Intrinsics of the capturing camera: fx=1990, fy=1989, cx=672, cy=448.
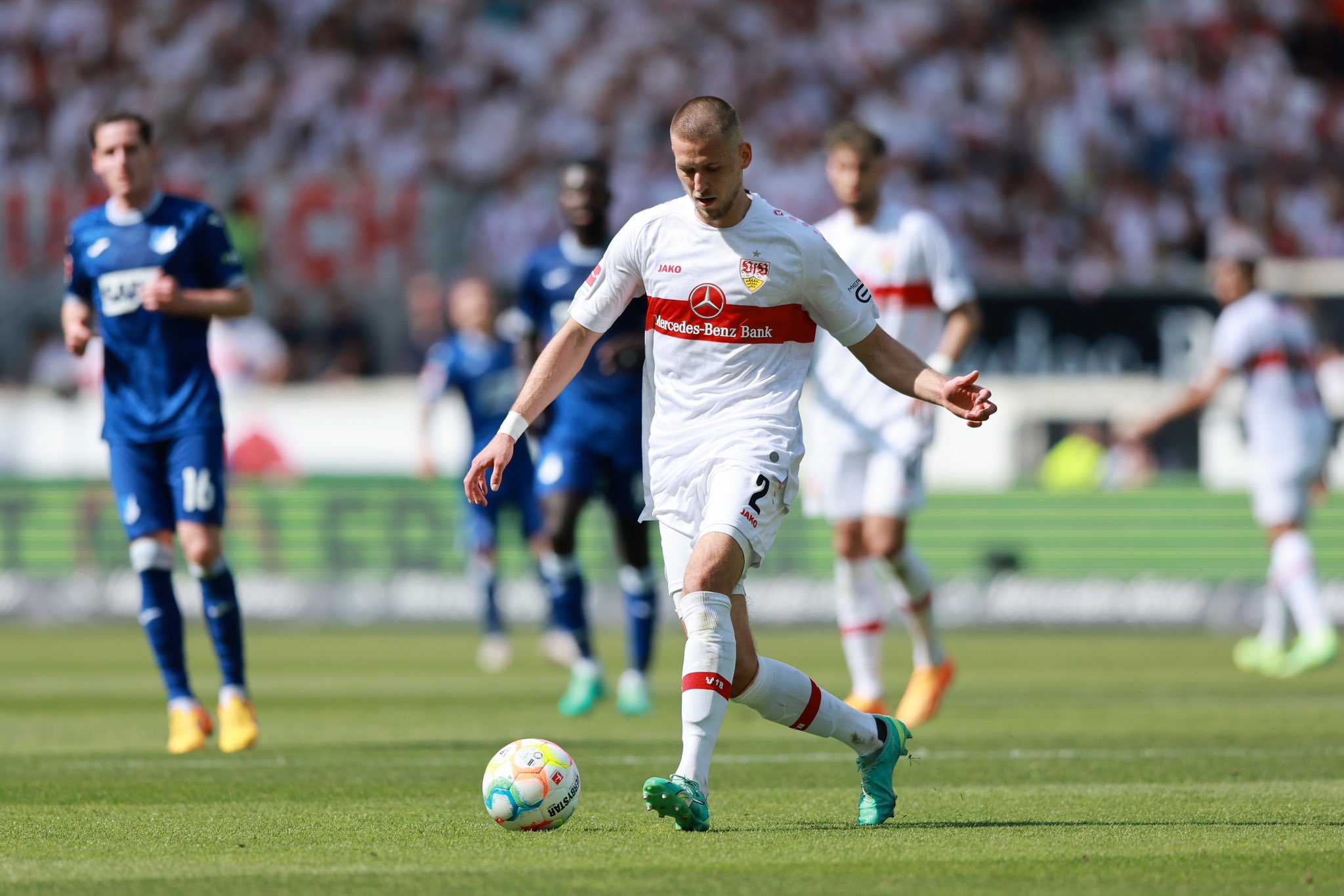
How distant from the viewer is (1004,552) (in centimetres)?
1783

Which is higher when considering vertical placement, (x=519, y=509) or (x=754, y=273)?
(x=754, y=273)

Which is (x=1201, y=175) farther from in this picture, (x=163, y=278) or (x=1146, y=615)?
(x=163, y=278)

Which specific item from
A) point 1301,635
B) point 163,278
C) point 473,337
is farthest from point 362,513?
point 163,278

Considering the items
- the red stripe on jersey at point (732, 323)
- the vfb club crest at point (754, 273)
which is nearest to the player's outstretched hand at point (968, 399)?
the red stripe on jersey at point (732, 323)

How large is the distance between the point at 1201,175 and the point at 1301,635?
1029 cm

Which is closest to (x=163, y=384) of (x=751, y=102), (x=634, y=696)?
(x=634, y=696)

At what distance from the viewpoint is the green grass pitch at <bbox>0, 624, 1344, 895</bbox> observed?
4.92 metres

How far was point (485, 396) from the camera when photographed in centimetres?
1470

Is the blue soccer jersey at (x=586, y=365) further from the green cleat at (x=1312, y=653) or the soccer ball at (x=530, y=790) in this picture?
the green cleat at (x=1312, y=653)

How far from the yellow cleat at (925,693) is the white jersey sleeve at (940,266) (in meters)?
1.71

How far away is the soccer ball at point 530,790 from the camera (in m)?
5.76

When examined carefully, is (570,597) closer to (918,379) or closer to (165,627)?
(165,627)

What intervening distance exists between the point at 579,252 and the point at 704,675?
512 centimetres

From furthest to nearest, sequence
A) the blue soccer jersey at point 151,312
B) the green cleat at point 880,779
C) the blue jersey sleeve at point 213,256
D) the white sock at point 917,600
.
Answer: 1. the white sock at point 917,600
2. the blue jersey sleeve at point 213,256
3. the blue soccer jersey at point 151,312
4. the green cleat at point 880,779
